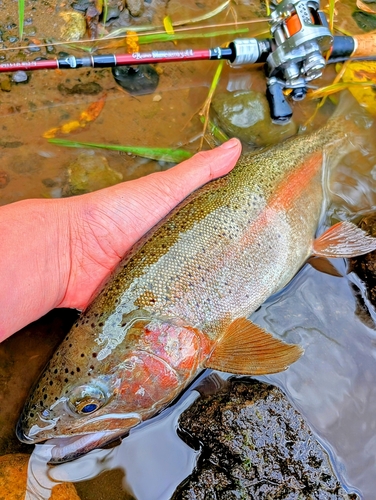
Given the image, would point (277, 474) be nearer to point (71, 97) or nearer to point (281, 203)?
point (281, 203)

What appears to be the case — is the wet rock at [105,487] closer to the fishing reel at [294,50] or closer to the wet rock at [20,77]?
the fishing reel at [294,50]

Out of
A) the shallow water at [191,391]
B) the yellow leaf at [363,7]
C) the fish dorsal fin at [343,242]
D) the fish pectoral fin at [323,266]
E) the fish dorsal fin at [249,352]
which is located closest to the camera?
the fish dorsal fin at [249,352]

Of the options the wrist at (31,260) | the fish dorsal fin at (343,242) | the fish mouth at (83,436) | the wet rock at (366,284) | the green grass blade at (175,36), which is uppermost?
the green grass blade at (175,36)

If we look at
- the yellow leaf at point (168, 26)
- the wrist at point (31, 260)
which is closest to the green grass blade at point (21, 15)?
the yellow leaf at point (168, 26)

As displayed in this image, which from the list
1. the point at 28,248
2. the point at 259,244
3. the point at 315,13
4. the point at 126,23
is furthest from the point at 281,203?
the point at 126,23

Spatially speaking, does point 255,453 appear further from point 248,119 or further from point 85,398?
point 248,119

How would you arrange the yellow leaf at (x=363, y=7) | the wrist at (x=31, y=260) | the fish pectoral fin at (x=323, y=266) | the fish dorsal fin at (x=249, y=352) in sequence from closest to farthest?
the wrist at (x=31, y=260) < the fish dorsal fin at (x=249, y=352) < the fish pectoral fin at (x=323, y=266) < the yellow leaf at (x=363, y=7)

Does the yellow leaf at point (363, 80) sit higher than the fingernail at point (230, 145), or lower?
higher
